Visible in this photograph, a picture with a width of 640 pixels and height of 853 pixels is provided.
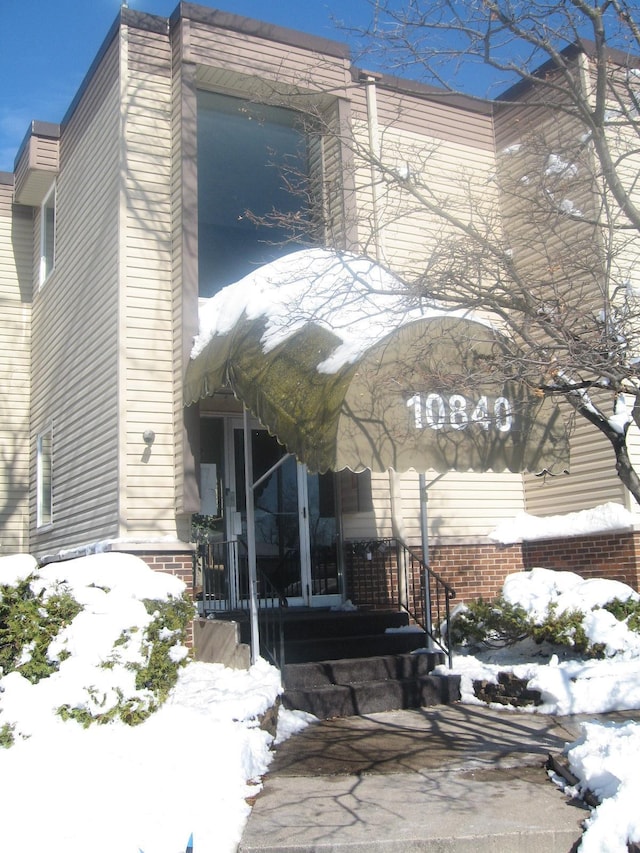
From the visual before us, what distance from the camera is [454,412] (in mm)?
8359

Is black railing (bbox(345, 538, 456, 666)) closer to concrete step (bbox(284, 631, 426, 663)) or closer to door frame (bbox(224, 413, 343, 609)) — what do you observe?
door frame (bbox(224, 413, 343, 609))

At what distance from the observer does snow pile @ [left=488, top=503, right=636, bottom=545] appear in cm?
1075

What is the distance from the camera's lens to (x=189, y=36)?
36.5ft

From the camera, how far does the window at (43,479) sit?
1309cm

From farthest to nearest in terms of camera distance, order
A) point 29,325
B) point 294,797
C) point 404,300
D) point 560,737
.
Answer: point 29,325 → point 404,300 → point 560,737 → point 294,797

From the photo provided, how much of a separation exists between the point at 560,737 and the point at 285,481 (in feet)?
16.9

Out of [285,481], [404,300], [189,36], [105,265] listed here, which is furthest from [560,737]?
[189,36]

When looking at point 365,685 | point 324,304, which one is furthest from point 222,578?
point 324,304

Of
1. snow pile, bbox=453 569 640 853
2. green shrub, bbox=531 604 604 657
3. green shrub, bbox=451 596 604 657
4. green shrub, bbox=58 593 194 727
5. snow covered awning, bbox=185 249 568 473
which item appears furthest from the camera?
green shrub, bbox=451 596 604 657

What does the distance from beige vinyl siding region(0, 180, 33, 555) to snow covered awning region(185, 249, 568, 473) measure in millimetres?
5448

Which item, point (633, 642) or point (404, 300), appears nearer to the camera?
point (404, 300)

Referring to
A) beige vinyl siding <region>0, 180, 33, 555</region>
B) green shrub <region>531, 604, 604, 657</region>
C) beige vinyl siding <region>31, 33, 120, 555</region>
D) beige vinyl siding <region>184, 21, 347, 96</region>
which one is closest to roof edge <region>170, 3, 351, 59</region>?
beige vinyl siding <region>184, 21, 347, 96</region>

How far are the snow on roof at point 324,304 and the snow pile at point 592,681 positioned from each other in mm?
3228

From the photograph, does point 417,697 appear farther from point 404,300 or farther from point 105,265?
point 105,265
